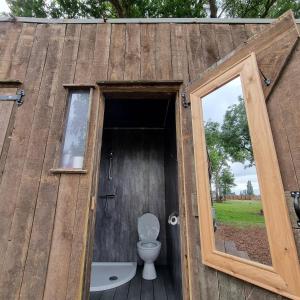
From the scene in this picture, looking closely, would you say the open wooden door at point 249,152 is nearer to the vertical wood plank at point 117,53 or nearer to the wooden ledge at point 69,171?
the vertical wood plank at point 117,53

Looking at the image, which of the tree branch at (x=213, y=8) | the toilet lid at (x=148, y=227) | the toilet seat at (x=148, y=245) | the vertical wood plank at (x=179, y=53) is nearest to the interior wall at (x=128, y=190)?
the toilet lid at (x=148, y=227)

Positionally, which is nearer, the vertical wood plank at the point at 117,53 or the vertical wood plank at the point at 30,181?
the vertical wood plank at the point at 30,181

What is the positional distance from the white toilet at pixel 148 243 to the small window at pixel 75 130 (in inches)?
66.3

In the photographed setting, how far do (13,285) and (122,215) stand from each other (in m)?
2.03

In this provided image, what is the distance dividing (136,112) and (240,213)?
7.56ft

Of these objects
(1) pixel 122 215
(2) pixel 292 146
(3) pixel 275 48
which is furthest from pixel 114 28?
(1) pixel 122 215

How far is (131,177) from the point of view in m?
3.38

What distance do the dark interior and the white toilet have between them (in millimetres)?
158

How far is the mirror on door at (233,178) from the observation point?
3.40 feet

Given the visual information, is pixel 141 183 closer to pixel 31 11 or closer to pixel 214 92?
pixel 214 92

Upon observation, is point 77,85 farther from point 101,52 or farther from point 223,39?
point 223,39

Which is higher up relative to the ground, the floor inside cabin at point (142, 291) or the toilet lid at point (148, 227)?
the toilet lid at point (148, 227)

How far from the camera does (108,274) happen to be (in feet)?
8.52

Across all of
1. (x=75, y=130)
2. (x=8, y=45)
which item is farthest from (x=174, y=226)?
(x=8, y=45)
